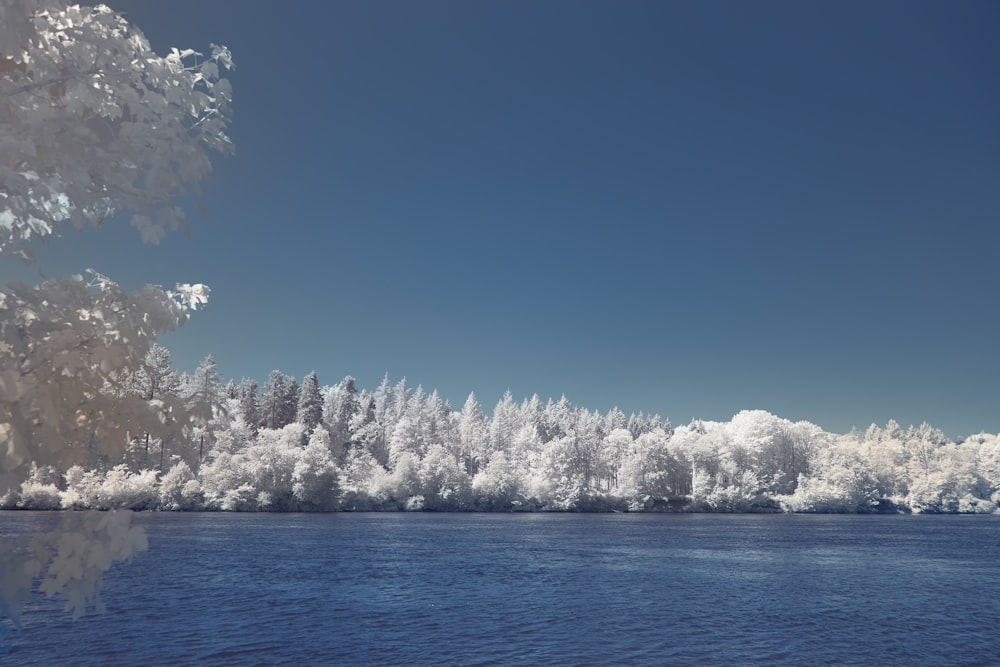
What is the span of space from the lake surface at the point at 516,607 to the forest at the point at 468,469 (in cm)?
4671

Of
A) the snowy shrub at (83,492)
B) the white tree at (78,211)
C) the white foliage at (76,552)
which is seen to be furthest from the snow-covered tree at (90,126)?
the snowy shrub at (83,492)

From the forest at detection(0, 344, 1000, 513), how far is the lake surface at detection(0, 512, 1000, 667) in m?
46.7

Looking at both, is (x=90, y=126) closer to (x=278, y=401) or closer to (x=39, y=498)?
(x=39, y=498)

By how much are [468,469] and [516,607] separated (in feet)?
476

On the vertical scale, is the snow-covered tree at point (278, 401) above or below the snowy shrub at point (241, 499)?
above

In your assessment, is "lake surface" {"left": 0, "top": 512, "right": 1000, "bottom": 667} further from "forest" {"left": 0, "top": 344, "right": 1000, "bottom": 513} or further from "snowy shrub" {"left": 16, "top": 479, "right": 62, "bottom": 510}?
"forest" {"left": 0, "top": 344, "right": 1000, "bottom": 513}

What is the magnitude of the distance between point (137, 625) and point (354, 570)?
18942mm

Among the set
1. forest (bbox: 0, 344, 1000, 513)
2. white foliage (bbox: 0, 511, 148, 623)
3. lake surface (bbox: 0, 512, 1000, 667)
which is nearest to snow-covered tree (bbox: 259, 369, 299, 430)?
forest (bbox: 0, 344, 1000, 513)

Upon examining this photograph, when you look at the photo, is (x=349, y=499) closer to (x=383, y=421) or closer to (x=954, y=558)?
(x=383, y=421)

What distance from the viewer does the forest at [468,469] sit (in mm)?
111938

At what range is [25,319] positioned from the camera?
592cm

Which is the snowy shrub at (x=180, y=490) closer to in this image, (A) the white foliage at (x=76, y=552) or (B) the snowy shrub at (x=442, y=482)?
(B) the snowy shrub at (x=442, y=482)

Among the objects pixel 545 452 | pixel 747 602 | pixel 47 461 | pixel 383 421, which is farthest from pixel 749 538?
pixel 383 421

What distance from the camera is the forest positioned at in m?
112
